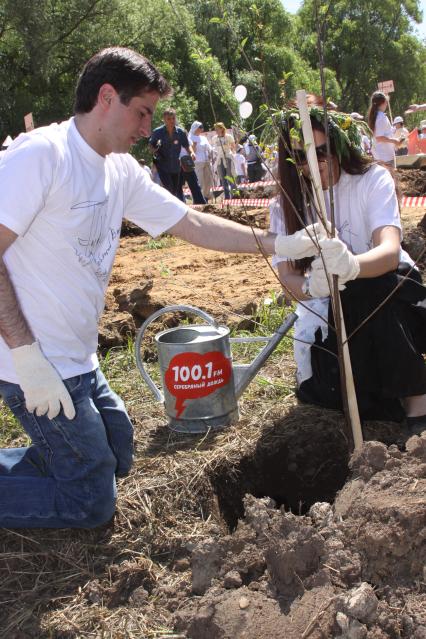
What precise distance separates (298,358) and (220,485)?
0.72 meters

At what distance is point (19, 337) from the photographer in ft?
7.22

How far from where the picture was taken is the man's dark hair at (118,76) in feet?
7.58

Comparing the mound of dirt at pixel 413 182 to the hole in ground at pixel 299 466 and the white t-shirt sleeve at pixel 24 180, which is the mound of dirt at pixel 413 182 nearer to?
the hole in ground at pixel 299 466

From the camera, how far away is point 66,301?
7.79 ft

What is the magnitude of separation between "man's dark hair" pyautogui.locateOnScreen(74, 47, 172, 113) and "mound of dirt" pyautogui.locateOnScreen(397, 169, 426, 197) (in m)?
8.95

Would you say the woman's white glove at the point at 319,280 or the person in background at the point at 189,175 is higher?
the person in background at the point at 189,175

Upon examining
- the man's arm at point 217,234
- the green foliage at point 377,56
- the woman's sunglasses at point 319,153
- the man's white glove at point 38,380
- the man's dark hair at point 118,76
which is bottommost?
the man's white glove at point 38,380

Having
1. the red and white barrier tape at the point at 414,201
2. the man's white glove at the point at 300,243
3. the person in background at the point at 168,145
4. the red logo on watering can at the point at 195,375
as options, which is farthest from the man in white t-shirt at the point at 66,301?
the person in background at the point at 168,145

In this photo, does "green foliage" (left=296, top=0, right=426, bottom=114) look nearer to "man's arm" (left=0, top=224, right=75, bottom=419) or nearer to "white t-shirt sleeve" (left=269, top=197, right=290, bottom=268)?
"white t-shirt sleeve" (left=269, top=197, right=290, bottom=268)

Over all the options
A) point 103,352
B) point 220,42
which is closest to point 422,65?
point 220,42

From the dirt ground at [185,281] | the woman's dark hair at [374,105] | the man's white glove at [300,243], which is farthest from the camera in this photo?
the woman's dark hair at [374,105]

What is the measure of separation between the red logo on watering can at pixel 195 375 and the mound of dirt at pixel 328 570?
3.26ft

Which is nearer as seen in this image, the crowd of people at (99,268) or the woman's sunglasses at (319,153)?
the crowd of people at (99,268)

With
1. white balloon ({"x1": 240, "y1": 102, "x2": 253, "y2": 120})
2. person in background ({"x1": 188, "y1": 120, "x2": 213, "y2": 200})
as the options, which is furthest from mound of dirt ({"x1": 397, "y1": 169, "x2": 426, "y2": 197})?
white balloon ({"x1": 240, "y1": 102, "x2": 253, "y2": 120})
